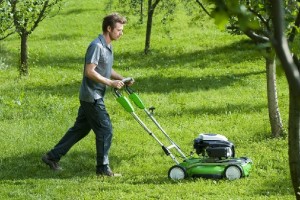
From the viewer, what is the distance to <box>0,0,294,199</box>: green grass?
8734mm

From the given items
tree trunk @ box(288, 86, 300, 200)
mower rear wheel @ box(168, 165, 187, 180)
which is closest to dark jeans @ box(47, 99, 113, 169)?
mower rear wheel @ box(168, 165, 187, 180)

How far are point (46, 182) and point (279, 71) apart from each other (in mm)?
6676


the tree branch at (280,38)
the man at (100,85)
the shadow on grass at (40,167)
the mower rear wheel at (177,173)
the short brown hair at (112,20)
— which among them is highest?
the tree branch at (280,38)

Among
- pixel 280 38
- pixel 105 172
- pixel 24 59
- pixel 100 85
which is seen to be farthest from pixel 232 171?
pixel 24 59

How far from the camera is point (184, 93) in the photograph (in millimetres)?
17000

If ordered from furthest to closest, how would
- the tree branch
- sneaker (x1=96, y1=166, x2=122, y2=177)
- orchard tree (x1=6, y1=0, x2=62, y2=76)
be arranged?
orchard tree (x1=6, y1=0, x2=62, y2=76)
sneaker (x1=96, y1=166, x2=122, y2=177)
the tree branch

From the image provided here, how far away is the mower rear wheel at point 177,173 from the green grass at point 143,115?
92 mm

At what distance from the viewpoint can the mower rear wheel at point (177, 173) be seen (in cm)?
897

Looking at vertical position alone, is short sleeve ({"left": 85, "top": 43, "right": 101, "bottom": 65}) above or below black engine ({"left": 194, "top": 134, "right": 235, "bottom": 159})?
above

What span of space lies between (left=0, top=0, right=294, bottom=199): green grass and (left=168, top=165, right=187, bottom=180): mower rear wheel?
92 mm

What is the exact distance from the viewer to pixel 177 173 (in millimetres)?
9000

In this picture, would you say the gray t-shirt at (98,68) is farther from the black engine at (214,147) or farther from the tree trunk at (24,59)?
the tree trunk at (24,59)

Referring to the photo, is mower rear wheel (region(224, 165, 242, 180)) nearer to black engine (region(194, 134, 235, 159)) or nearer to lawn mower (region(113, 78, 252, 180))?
lawn mower (region(113, 78, 252, 180))

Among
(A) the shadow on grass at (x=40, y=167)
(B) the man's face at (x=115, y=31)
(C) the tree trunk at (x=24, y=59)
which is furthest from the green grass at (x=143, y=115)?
(B) the man's face at (x=115, y=31)
